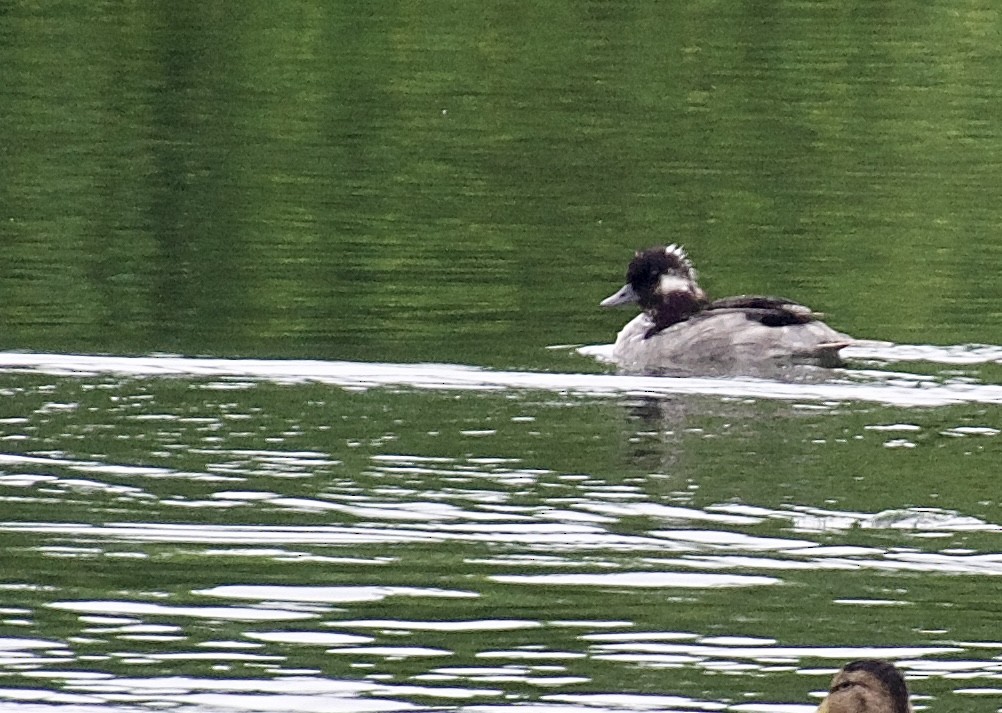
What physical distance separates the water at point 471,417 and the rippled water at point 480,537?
0.03 meters

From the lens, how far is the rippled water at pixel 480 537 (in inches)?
409

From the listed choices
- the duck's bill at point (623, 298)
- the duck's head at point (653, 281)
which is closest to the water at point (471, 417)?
the duck's bill at point (623, 298)

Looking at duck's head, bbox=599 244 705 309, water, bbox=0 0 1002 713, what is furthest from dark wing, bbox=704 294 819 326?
duck's head, bbox=599 244 705 309

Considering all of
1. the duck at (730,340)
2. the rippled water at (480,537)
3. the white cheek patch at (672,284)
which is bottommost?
A: the rippled water at (480,537)

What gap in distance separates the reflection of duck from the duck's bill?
11955 mm

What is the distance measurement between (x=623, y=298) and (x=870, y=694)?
39.8ft

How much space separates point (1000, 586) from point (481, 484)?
3028 mm

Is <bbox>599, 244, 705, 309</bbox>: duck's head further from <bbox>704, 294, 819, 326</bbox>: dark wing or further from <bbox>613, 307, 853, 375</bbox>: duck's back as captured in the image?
<bbox>704, 294, 819, 326</bbox>: dark wing

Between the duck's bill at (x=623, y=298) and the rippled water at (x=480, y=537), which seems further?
the duck's bill at (x=623, y=298)

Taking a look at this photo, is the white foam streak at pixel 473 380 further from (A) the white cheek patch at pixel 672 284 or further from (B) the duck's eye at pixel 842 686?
(B) the duck's eye at pixel 842 686

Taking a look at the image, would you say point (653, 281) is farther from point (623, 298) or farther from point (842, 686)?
point (842, 686)

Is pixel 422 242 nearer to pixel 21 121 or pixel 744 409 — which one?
pixel 744 409

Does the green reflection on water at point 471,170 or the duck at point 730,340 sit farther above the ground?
the green reflection on water at point 471,170

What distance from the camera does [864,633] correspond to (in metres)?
11.1
